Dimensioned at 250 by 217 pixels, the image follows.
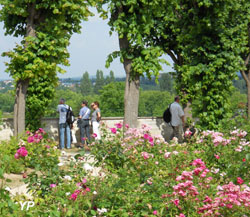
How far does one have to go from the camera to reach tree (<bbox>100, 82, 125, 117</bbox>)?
194ft

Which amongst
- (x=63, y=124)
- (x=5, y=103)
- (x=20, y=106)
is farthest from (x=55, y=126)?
(x=5, y=103)

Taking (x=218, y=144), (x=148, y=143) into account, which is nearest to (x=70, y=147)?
(x=148, y=143)

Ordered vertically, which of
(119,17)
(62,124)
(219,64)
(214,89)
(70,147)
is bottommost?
(70,147)

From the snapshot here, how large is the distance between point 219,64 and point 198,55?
687 mm

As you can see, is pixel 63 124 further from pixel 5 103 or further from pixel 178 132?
pixel 5 103

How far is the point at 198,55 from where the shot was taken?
10.6m

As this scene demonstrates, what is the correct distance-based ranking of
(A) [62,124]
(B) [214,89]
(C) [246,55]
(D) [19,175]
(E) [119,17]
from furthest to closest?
(C) [246,55] → (A) [62,124] → (B) [214,89] → (E) [119,17] → (D) [19,175]

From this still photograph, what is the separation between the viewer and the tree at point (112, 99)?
59116 mm

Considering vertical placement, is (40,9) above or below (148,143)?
above

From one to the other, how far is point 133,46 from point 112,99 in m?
48.8

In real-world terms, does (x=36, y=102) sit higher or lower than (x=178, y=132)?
higher

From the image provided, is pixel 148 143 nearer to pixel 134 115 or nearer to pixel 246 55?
pixel 134 115

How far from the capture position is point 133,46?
33.3 ft

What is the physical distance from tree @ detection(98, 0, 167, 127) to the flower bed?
372 centimetres
